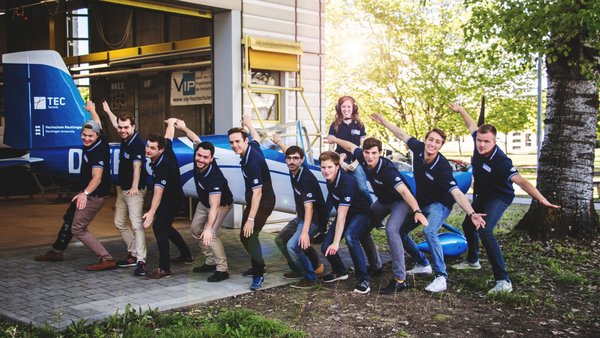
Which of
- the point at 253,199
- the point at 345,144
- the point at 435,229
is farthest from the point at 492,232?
the point at 253,199

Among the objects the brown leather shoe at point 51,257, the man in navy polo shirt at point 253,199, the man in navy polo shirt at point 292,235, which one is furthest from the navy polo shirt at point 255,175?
the brown leather shoe at point 51,257

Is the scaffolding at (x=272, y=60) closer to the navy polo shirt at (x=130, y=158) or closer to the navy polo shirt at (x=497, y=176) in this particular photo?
the navy polo shirt at (x=130, y=158)

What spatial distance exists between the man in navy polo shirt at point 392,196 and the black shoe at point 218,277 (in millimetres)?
1824

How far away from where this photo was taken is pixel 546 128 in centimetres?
992

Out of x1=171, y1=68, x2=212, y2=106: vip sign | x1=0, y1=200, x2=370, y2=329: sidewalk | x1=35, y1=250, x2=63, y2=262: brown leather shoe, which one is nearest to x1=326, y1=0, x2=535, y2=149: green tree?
x1=171, y1=68, x2=212, y2=106: vip sign

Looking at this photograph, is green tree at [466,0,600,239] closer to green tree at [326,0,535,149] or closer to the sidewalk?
the sidewalk

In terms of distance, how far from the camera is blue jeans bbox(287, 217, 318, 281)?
7.31 m

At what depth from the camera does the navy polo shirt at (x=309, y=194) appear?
717 cm

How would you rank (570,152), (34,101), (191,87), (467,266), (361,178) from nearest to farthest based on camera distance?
(361,178)
(467,266)
(34,101)
(570,152)
(191,87)

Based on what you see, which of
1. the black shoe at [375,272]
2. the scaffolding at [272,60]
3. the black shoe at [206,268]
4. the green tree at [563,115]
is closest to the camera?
the black shoe at [375,272]

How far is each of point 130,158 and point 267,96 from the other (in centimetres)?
430

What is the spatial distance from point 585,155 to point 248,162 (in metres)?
5.38

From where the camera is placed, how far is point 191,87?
14227 mm

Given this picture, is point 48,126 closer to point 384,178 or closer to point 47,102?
point 47,102
